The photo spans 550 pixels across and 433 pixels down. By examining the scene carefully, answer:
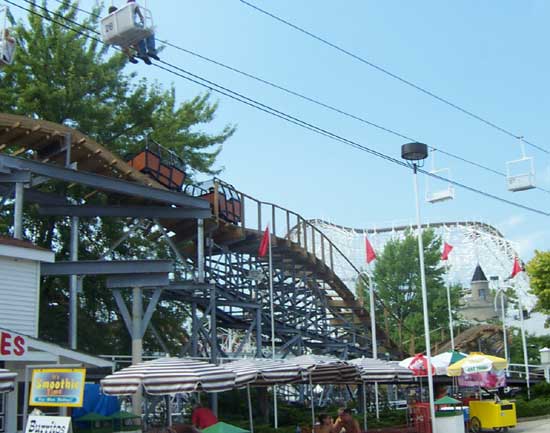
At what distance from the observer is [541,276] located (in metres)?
41.3

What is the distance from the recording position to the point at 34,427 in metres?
13.0

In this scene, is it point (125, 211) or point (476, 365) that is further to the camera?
point (125, 211)

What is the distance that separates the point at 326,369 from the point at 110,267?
6741 mm

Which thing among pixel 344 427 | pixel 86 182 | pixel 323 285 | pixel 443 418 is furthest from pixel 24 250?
pixel 323 285

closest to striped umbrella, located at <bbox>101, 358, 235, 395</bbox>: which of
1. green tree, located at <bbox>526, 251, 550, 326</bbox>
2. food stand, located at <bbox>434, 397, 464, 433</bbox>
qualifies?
food stand, located at <bbox>434, 397, 464, 433</bbox>

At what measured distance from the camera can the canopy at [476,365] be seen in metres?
24.0

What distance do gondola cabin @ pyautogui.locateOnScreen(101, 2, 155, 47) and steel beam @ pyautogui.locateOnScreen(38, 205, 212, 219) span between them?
28.5ft

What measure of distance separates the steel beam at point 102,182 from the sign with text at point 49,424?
A: 31.2 feet

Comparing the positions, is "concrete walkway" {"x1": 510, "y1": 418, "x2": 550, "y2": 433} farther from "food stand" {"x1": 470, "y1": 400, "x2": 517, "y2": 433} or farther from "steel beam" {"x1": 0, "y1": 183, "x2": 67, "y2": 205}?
"steel beam" {"x1": 0, "y1": 183, "x2": 67, "y2": 205}

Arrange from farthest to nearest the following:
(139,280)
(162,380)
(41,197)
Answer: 1. (41,197)
2. (139,280)
3. (162,380)

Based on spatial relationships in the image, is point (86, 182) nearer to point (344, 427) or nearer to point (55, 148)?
point (55, 148)

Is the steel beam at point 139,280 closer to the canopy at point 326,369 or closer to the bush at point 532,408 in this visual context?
the canopy at point 326,369

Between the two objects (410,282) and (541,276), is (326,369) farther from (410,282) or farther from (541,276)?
(410,282)

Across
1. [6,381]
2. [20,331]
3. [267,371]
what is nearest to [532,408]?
[267,371]
